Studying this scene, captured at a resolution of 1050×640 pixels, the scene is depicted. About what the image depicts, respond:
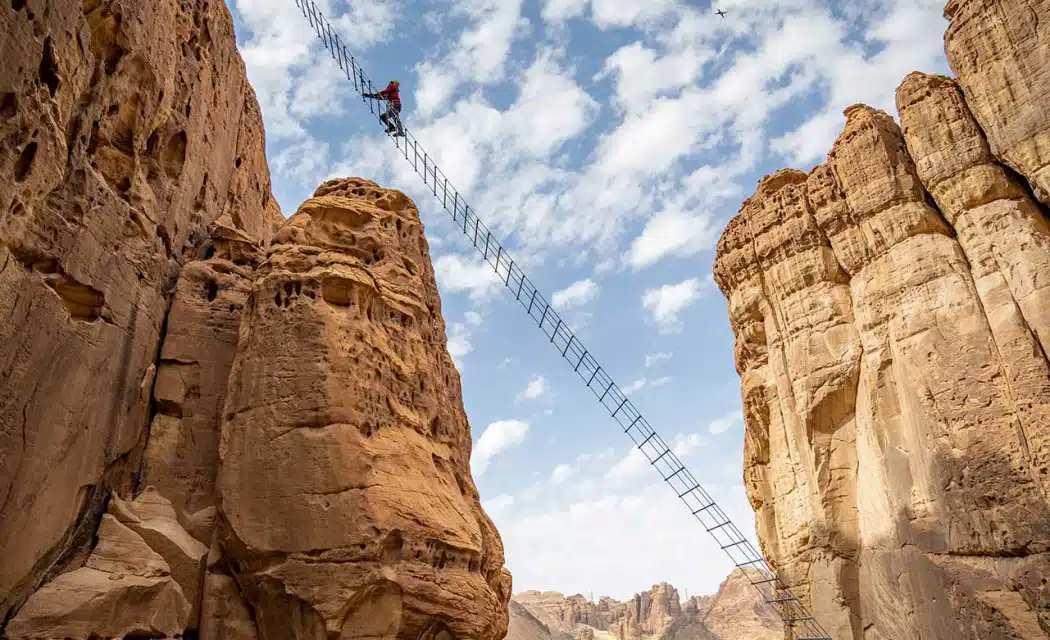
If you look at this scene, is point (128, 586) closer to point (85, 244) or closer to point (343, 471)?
point (343, 471)

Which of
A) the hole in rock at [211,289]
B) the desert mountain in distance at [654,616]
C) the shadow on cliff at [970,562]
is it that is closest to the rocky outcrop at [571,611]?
the desert mountain in distance at [654,616]

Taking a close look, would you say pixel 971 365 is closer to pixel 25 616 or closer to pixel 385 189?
pixel 385 189

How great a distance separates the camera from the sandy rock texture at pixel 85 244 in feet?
35.3

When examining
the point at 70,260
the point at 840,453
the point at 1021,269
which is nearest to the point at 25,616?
the point at 70,260

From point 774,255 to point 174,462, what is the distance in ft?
59.2

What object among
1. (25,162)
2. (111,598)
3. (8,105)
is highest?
(8,105)

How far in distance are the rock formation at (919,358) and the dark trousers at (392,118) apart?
1258 cm

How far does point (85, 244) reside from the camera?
13492 mm

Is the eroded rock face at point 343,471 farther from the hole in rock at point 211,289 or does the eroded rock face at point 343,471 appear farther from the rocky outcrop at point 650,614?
the rocky outcrop at point 650,614

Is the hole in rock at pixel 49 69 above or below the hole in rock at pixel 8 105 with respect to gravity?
above

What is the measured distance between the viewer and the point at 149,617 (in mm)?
12000

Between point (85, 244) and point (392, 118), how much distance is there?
13.6m

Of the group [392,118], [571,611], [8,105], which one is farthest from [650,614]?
[8,105]

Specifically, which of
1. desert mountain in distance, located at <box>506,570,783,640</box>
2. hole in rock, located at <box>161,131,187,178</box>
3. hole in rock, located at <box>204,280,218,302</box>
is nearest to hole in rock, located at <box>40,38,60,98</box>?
hole in rock, located at <box>204,280,218,302</box>
